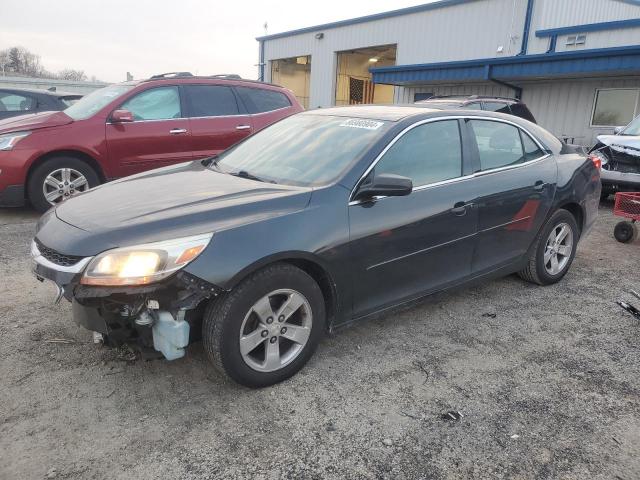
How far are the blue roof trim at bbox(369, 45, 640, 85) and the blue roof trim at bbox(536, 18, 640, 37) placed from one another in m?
2.32

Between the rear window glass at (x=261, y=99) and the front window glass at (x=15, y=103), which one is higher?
the rear window glass at (x=261, y=99)

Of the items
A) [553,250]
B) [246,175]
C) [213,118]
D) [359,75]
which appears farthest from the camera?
[359,75]

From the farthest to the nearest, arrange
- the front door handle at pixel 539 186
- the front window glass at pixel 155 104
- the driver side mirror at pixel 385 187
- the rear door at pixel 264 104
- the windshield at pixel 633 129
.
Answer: the windshield at pixel 633 129 → the rear door at pixel 264 104 → the front window glass at pixel 155 104 → the front door handle at pixel 539 186 → the driver side mirror at pixel 385 187


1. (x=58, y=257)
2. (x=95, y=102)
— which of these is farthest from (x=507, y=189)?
(x=95, y=102)

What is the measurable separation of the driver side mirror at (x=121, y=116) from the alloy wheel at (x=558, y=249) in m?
5.04

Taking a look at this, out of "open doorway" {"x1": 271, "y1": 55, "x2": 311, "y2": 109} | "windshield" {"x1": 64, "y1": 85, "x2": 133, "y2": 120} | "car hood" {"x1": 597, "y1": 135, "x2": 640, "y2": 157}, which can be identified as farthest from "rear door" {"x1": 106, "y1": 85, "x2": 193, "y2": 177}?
"open doorway" {"x1": 271, "y1": 55, "x2": 311, "y2": 109}

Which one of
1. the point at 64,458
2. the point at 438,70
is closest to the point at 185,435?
the point at 64,458

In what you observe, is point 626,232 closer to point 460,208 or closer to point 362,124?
point 460,208

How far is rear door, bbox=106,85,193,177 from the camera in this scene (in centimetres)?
652

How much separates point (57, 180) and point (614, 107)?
13.5 meters

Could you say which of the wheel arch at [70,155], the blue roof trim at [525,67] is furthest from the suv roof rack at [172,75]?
the blue roof trim at [525,67]

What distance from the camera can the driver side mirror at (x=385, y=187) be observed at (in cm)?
304

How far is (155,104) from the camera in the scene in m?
6.83

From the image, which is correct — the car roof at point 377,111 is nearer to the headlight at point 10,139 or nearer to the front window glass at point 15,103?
the headlight at point 10,139
